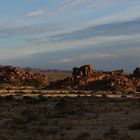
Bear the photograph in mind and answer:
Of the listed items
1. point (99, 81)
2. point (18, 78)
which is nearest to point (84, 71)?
point (99, 81)

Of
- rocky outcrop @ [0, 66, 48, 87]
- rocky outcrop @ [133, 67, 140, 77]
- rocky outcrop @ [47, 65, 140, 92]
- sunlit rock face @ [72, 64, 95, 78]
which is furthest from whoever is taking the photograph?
rocky outcrop @ [0, 66, 48, 87]

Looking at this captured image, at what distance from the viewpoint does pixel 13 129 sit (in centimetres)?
3044

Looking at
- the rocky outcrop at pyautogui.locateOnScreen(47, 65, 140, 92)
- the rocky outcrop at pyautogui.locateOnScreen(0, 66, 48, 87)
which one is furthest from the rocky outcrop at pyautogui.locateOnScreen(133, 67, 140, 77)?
the rocky outcrop at pyautogui.locateOnScreen(0, 66, 48, 87)

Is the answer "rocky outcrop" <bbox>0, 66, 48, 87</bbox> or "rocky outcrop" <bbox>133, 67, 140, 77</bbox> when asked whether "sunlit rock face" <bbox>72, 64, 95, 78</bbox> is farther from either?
"rocky outcrop" <bbox>0, 66, 48, 87</bbox>

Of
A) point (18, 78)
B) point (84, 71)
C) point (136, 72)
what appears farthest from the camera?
point (18, 78)

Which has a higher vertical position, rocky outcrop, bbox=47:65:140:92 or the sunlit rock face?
the sunlit rock face

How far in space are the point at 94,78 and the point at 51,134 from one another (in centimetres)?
10163

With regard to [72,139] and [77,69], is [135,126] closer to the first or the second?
[72,139]

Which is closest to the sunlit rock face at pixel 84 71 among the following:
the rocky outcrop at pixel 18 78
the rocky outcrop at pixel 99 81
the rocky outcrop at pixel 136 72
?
the rocky outcrop at pixel 99 81

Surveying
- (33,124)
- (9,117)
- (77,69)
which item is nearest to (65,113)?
(9,117)

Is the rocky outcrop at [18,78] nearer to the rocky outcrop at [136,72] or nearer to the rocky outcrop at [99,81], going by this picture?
the rocky outcrop at [99,81]

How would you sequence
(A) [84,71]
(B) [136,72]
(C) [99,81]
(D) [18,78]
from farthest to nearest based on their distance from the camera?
(D) [18,78] < (B) [136,72] < (A) [84,71] < (C) [99,81]

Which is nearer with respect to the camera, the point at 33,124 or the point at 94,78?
the point at 33,124

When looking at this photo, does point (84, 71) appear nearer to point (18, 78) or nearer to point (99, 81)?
point (99, 81)
